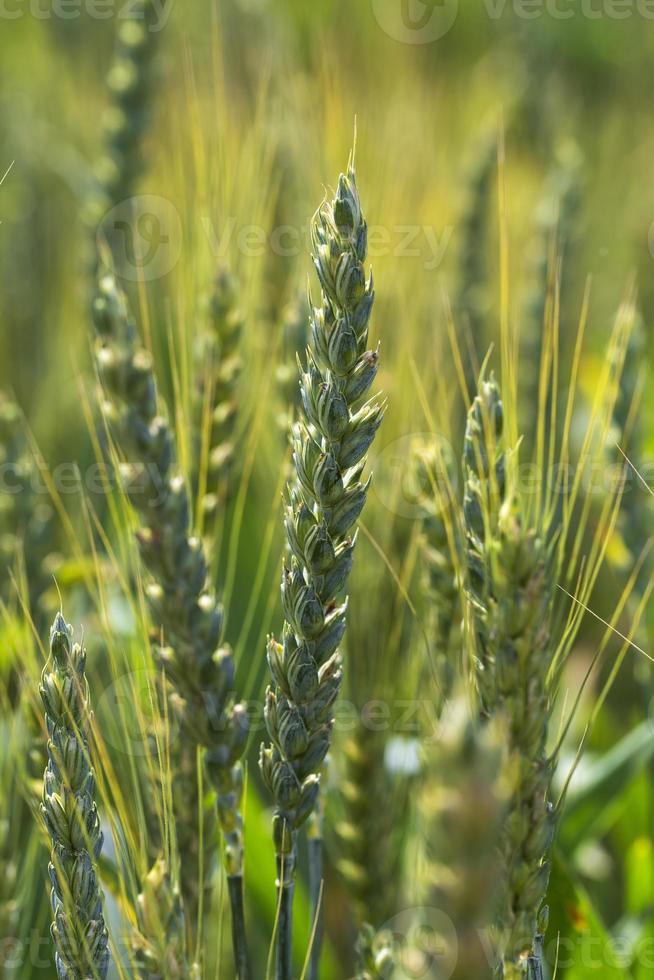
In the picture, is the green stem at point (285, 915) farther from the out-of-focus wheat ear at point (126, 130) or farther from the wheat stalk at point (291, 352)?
the out-of-focus wheat ear at point (126, 130)

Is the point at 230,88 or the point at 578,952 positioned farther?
the point at 230,88

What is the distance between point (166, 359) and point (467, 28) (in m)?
2.82

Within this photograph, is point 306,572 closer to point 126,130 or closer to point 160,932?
point 160,932

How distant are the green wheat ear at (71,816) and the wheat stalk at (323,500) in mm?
108

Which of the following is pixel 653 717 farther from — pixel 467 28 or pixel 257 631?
pixel 467 28

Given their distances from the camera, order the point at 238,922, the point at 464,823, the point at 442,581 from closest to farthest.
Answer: the point at 464,823, the point at 238,922, the point at 442,581

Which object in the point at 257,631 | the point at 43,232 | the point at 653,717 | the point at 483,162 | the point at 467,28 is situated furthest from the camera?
the point at 467,28

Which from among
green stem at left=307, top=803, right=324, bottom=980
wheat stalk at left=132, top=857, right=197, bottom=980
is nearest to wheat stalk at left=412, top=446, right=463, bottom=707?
green stem at left=307, top=803, right=324, bottom=980

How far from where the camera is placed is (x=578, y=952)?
0.84m

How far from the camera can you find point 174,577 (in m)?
0.55

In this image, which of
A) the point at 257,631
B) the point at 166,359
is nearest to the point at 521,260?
the point at 166,359

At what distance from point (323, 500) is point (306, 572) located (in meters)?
0.04

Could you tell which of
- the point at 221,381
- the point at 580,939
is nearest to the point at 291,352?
the point at 221,381

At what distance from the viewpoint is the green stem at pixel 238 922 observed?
0.66 m
